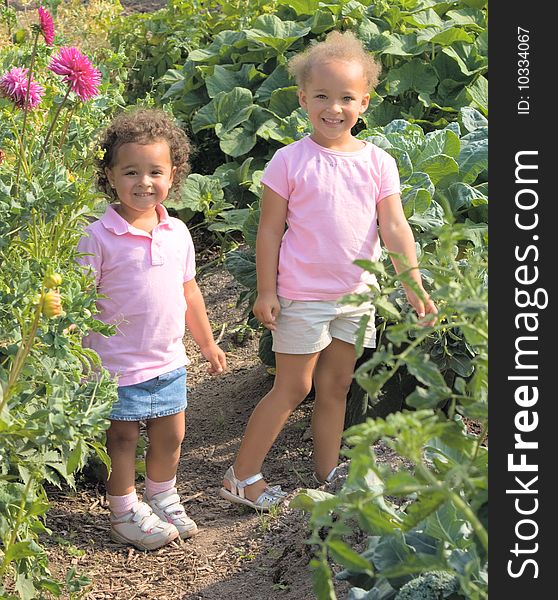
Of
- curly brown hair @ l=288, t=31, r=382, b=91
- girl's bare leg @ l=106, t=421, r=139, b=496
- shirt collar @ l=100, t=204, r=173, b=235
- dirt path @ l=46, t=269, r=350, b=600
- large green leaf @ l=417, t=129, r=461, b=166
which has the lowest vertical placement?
dirt path @ l=46, t=269, r=350, b=600

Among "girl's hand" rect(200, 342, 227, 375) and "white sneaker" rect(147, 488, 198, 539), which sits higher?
"girl's hand" rect(200, 342, 227, 375)

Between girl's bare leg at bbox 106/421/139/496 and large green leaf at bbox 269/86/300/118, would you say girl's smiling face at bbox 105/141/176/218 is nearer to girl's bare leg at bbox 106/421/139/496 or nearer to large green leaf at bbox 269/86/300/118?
girl's bare leg at bbox 106/421/139/496

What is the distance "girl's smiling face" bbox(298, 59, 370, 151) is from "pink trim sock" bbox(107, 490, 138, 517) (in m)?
1.26

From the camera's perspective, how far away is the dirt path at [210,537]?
304cm

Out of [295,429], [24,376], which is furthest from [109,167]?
[295,429]

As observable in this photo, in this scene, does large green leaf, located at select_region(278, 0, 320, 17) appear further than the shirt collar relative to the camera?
Yes

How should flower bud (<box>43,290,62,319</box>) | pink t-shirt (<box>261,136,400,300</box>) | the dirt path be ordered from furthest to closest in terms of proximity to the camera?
pink t-shirt (<box>261,136,400,300</box>) → the dirt path → flower bud (<box>43,290,62,319</box>)

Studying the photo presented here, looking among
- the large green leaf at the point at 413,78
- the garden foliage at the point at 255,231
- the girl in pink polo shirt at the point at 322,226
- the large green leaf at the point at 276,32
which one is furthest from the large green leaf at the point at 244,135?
the girl in pink polo shirt at the point at 322,226

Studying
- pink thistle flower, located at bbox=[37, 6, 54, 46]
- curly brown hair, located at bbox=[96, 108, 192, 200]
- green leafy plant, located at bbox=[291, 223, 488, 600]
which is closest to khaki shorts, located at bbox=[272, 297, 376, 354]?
curly brown hair, located at bbox=[96, 108, 192, 200]

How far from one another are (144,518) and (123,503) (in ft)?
0.26

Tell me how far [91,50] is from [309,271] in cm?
418

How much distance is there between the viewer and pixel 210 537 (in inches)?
132

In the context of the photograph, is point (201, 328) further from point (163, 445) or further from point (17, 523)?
point (17, 523)

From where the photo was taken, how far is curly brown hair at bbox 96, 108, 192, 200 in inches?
126
